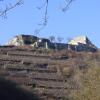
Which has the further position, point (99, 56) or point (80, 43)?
point (80, 43)

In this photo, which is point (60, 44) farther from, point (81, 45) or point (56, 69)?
point (56, 69)

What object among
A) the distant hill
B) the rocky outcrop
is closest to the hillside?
the distant hill

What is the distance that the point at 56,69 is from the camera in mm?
24484

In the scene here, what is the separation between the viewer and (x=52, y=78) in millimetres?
22703

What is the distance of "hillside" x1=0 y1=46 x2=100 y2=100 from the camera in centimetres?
1972

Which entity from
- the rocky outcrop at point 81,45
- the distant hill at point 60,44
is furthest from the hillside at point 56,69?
the rocky outcrop at point 81,45

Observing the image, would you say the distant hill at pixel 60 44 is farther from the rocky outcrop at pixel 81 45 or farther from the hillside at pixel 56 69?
the hillside at pixel 56 69

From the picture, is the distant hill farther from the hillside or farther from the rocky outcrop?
the hillside

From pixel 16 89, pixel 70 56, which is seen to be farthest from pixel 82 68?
pixel 16 89

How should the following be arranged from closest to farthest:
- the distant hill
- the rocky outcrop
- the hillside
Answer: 1. the hillside
2. the distant hill
3. the rocky outcrop

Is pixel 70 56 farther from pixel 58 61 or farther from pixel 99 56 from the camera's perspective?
pixel 99 56

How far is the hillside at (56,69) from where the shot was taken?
776 inches

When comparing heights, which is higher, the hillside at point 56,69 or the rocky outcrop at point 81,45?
the rocky outcrop at point 81,45

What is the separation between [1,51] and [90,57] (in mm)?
4327
